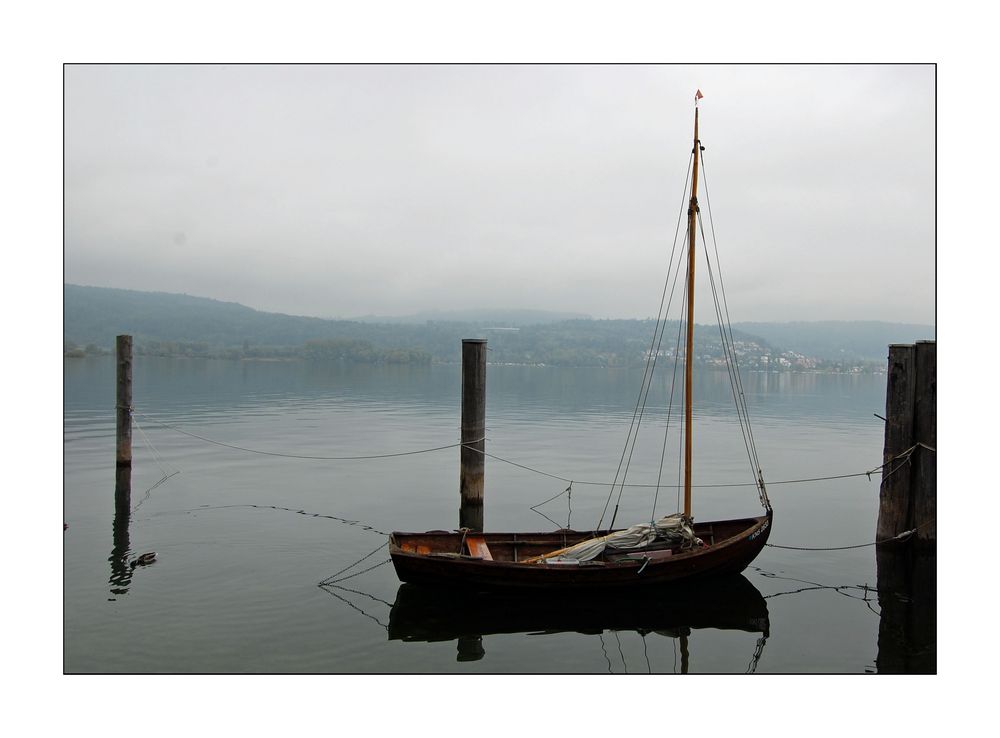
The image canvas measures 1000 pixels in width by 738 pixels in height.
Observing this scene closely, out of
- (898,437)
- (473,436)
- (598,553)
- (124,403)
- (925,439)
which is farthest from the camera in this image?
(124,403)

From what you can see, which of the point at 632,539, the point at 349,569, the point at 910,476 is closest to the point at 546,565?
the point at 632,539

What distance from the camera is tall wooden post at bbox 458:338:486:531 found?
1834 cm

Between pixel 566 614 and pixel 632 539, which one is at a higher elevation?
pixel 632 539

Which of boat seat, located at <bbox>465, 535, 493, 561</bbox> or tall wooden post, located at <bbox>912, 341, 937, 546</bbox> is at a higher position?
tall wooden post, located at <bbox>912, 341, 937, 546</bbox>

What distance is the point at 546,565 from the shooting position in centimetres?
1359

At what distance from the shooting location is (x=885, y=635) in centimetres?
1293

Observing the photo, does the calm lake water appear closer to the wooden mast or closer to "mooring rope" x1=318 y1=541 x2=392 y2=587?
"mooring rope" x1=318 y1=541 x2=392 y2=587

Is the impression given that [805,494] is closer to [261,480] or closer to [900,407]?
[900,407]

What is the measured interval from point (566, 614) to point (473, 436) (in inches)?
235

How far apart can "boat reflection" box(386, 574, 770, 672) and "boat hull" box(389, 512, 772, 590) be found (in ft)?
1.08

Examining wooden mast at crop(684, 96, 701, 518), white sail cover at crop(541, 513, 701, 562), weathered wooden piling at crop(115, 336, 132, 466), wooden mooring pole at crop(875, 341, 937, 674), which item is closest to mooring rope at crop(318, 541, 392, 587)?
white sail cover at crop(541, 513, 701, 562)

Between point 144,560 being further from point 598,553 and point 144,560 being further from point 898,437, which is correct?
point 898,437

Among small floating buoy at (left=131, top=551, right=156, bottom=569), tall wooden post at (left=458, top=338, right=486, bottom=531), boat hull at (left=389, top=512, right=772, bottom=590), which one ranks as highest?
tall wooden post at (left=458, top=338, right=486, bottom=531)
